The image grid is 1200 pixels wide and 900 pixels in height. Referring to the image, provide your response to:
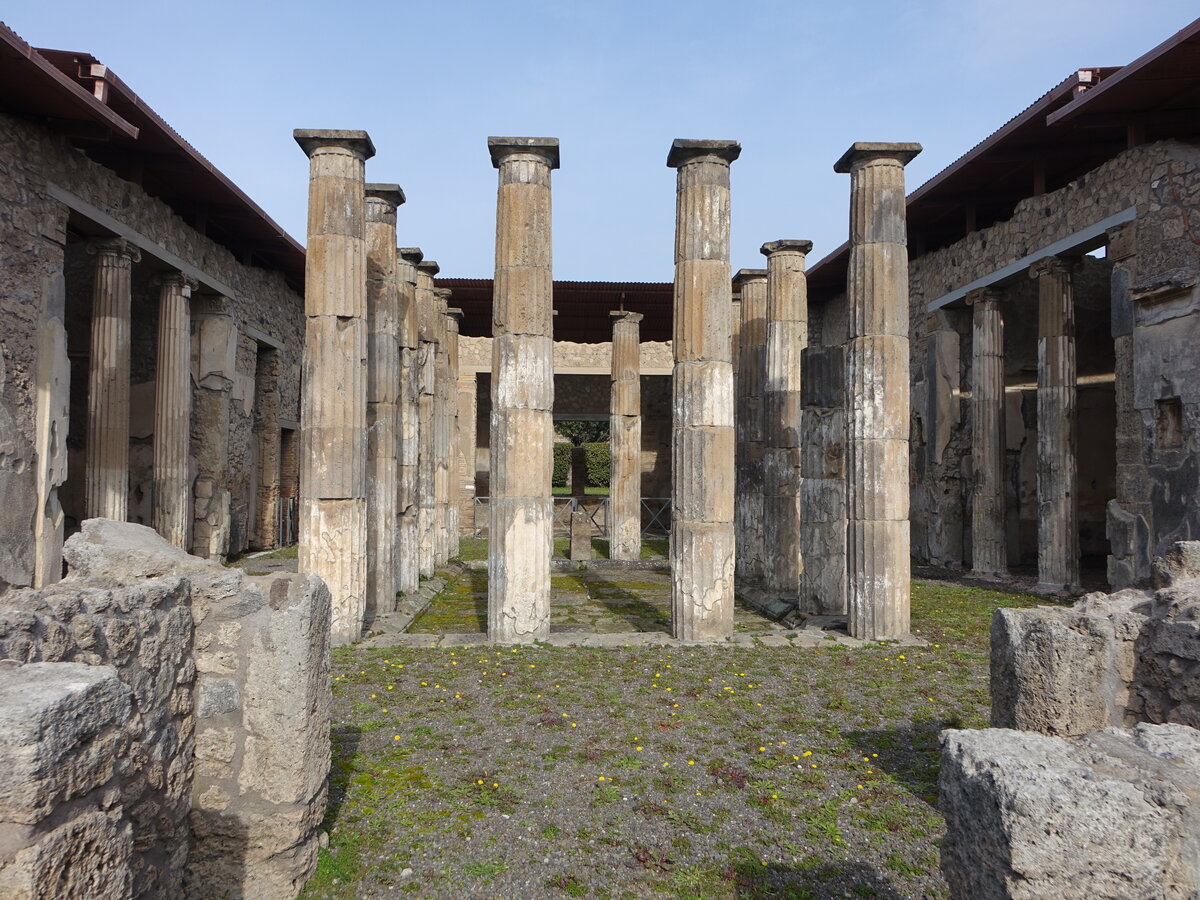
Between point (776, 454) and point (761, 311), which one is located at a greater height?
point (761, 311)

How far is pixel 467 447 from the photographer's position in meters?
23.0

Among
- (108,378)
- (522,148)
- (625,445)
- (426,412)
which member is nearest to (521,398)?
(522,148)

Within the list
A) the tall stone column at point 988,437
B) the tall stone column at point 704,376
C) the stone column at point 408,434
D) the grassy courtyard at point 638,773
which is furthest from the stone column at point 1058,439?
the stone column at point 408,434

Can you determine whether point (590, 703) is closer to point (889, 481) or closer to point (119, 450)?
point (889, 481)

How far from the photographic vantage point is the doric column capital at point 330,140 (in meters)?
8.05

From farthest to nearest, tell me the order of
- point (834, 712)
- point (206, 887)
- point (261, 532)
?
1. point (261, 532)
2. point (834, 712)
3. point (206, 887)

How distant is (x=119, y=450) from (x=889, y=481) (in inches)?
402

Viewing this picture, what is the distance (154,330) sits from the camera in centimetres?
1438

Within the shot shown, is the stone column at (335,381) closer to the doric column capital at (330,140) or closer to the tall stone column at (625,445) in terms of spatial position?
the doric column capital at (330,140)

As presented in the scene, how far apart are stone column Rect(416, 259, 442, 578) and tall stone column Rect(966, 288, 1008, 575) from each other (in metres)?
9.49

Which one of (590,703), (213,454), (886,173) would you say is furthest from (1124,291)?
(213,454)

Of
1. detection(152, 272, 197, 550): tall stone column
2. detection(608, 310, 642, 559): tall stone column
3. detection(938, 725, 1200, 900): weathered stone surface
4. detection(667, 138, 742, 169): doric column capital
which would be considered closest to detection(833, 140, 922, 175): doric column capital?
detection(667, 138, 742, 169): doric column capital

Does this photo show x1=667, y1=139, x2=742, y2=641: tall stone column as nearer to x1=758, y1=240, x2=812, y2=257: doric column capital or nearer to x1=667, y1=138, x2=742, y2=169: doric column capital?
x1=667, y1=138, x2=742, y2=169: doric column capital

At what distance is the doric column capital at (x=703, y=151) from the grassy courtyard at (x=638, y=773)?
5.33 m
